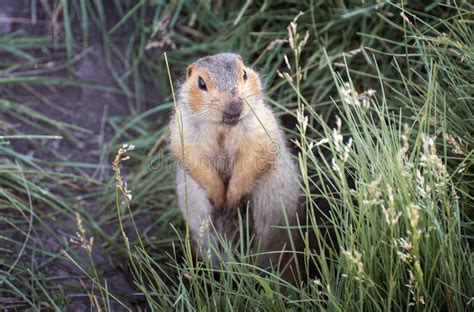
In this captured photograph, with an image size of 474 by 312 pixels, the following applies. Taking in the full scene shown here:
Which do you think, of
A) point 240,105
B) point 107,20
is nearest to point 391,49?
point 240,105

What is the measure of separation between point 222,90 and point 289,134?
1.50m

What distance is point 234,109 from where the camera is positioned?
4.16 m

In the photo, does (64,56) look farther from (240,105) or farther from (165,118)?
(240,105)

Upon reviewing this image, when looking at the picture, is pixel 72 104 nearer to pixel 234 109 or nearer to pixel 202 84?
pixel 202 84

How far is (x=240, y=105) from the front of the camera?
13.7ft

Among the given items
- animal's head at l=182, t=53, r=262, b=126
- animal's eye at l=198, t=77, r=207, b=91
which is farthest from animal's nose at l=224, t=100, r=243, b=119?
animal's eye at l=198, t=77, r=207, b=91

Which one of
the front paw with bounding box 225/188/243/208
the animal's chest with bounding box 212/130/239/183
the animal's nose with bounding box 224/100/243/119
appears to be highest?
the animal's nose with bounding box 224/100/243/119

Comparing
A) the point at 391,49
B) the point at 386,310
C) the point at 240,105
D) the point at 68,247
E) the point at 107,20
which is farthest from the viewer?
the point at 107,20

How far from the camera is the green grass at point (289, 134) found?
11.4 feet

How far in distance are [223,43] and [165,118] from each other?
2.77 ft

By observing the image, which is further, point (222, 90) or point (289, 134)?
point (289, 134)

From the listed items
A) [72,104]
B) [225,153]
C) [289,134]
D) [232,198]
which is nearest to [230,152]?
[225,153]

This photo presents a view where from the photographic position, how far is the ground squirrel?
4.25 m

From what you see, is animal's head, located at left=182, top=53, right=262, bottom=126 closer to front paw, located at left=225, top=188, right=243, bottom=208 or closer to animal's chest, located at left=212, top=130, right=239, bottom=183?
animal's chest, located at left=212, top=130, right=239, bottom=183
